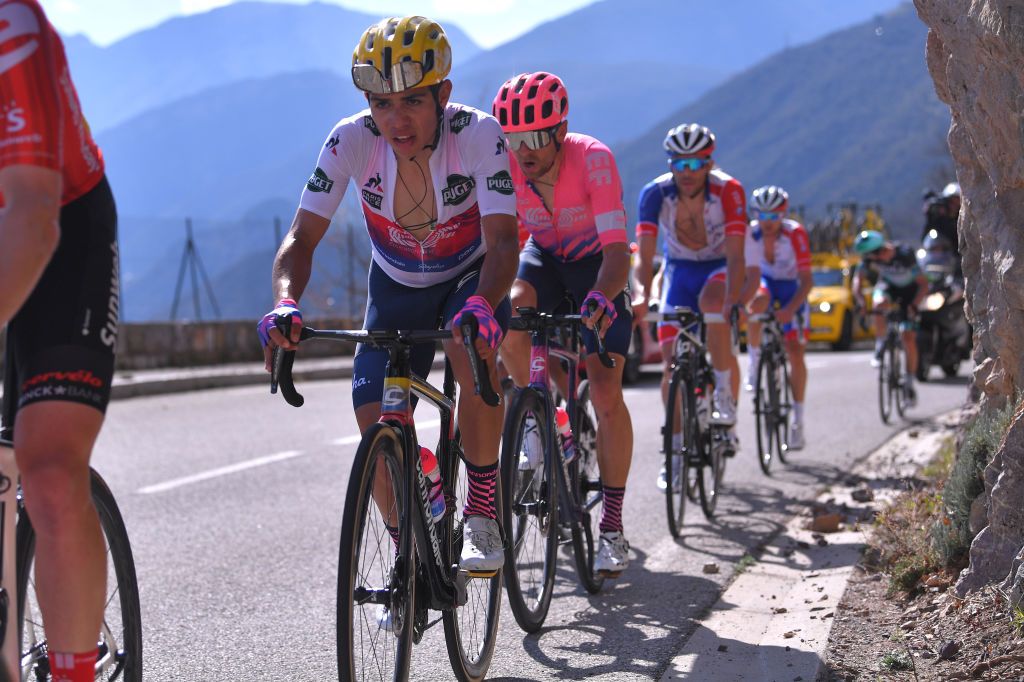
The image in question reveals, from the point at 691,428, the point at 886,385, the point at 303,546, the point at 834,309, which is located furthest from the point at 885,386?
the point at 834,309

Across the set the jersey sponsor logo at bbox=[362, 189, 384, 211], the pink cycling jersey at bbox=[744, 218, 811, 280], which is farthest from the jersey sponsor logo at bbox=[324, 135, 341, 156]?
the pink cycling jersey at bbox=[744, 218, 811, 280]

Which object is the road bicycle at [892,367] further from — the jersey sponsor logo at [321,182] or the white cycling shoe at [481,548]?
the jersey sponsor logo at [321,182]

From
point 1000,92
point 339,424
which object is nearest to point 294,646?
point 1000,92

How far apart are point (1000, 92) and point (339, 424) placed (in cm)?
885

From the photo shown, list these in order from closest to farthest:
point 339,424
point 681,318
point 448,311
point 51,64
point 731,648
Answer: point 51,64
point 448,311
point 731,648
point 681,318
point 339,424

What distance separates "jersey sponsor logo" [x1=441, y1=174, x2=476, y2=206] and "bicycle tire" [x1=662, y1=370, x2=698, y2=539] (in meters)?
3.07

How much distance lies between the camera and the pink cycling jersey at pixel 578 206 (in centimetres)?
552

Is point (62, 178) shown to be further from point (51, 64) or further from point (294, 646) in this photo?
point (294, 646)

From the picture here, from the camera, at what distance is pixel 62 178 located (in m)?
2.80

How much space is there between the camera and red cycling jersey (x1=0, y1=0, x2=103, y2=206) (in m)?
2.63

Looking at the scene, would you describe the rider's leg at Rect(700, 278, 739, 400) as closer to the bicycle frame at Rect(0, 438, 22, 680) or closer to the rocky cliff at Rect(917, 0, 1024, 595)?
the rocky cliff at Rect(917, 0, 1024, 595)

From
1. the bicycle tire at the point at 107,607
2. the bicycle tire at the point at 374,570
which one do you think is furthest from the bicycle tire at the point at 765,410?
the bicycle tire at the point at 107,607

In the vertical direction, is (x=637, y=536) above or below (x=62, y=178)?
below

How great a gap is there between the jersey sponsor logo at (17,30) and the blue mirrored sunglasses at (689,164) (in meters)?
5.24
